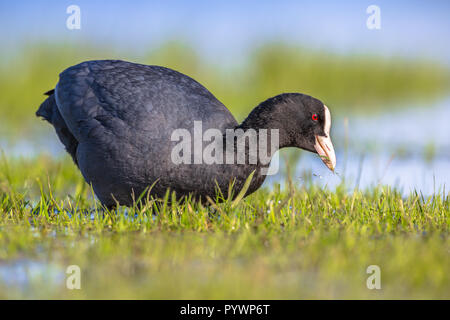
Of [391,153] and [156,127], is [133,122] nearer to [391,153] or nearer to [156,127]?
[156,127]

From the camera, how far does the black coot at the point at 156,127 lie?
4234 mm

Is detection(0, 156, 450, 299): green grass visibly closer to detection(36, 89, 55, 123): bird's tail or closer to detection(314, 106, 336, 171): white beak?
detection(314, 106, 336, 171): white beak

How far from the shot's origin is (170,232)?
4027 millimetres

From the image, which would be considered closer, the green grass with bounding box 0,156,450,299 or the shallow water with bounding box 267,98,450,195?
the green grass with bounding box 0,156,450,299

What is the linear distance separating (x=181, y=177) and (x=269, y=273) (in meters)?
1.33

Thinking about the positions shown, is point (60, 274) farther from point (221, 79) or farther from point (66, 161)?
point (221, 79)

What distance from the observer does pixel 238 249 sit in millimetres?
3535

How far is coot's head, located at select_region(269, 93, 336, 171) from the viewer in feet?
14.9

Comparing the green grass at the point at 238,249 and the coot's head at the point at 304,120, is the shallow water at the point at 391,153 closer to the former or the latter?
the coot's head at the point at 304,120

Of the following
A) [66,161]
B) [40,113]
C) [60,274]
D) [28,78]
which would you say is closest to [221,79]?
[28,78]

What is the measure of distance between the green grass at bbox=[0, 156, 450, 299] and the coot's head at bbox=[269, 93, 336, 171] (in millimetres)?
478

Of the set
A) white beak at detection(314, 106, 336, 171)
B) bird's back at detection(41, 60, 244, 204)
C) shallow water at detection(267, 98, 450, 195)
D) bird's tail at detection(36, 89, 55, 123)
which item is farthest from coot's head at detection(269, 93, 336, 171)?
bird's tail at detection(36, 89, 55, 123)

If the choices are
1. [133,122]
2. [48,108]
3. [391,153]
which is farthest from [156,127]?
[391,153]
